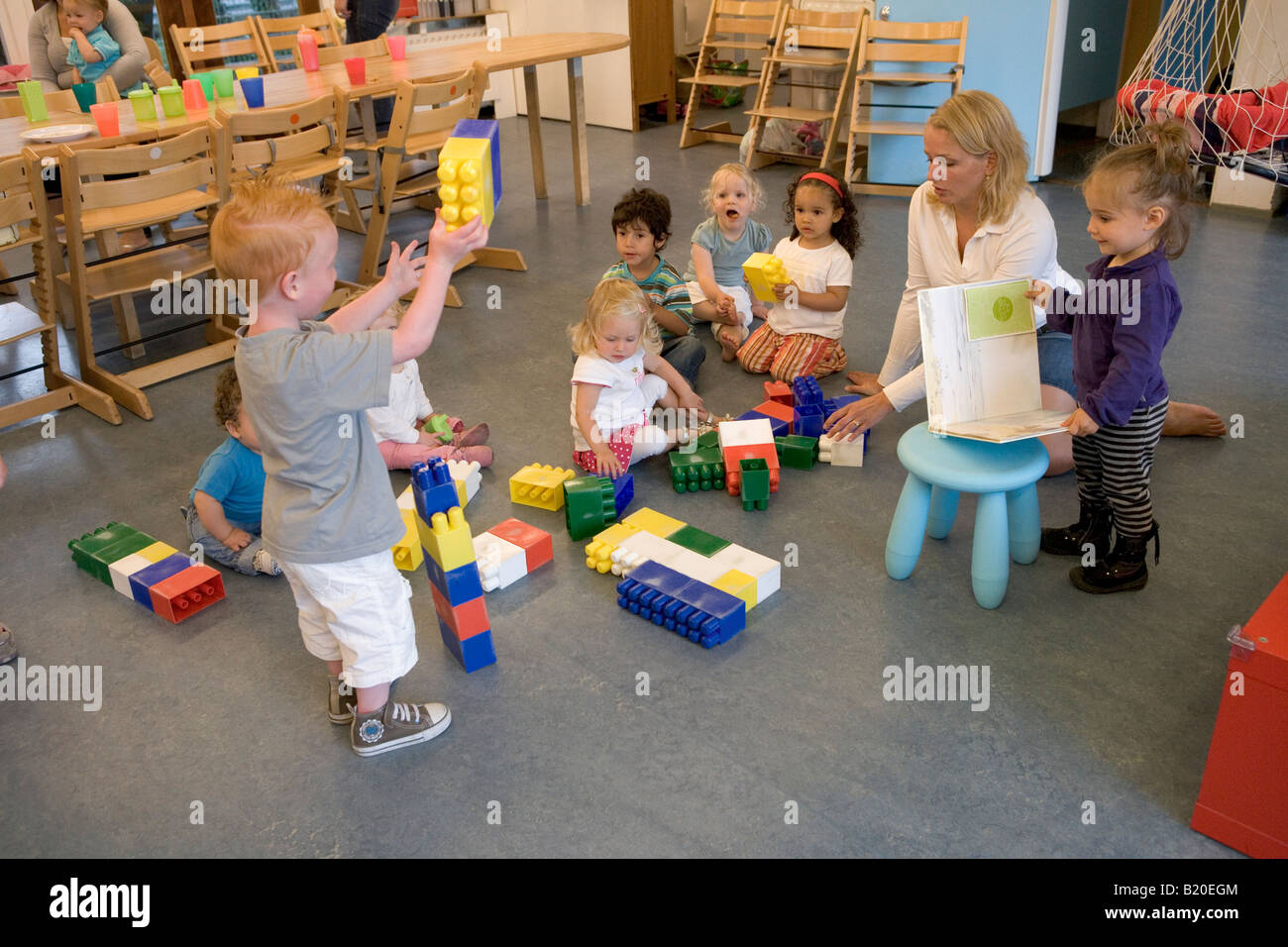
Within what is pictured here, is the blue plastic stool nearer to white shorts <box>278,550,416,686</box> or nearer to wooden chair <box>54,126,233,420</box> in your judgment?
white shorts <box>278,550,416,686</box>

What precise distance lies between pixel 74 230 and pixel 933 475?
112 inches

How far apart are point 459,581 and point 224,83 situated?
3181 millimetres

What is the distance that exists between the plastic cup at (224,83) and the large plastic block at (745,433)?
2829 mm

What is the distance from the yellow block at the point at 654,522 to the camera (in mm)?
2666

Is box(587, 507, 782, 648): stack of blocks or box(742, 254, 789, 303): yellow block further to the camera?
box(742, 254, 789, 303): yellow block

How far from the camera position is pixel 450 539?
2.10 m

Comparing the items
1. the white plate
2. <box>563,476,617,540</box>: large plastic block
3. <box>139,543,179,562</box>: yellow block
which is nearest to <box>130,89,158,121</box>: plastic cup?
the white plate

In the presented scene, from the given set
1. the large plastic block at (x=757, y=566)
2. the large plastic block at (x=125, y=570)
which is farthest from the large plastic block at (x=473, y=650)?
the large plastic block at (x=125, y=570)

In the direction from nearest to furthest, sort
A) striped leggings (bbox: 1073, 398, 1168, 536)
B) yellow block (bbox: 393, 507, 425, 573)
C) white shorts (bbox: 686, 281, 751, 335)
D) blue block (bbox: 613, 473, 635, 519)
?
striped leggings (bbox: 1073, 398, 1168, 536) < yellow block (bbox: 393, 507, 425, 573) < blue block (bbox: 613, 473, 635, 519) < white shorts (bbox: 686, 281, 751, 335)

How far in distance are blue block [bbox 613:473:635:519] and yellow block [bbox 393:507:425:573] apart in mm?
538

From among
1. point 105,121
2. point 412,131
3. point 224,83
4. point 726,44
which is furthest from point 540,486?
point 726,44

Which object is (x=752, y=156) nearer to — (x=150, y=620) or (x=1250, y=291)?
(x=1250, y=291)

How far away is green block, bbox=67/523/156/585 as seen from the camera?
264cm

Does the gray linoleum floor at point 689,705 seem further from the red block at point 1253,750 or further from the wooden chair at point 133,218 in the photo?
the wooden chair at point 133,218
